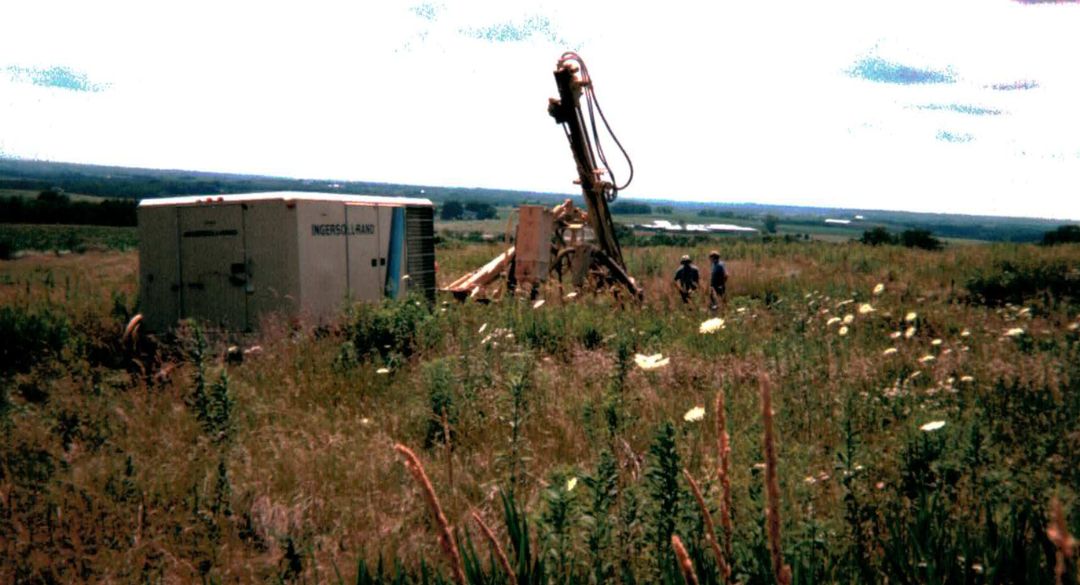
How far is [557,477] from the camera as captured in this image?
3523mm

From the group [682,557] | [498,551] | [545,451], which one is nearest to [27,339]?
[545,451]

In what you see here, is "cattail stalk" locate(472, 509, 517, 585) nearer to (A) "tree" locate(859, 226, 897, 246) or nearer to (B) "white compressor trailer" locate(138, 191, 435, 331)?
(B) "white compressor trailer" locate(138, 191, 435, 331)

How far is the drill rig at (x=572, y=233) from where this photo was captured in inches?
551

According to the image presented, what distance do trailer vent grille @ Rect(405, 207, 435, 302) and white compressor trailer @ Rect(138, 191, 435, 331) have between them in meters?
1.31

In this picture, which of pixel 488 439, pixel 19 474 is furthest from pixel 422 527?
pixel 19 474

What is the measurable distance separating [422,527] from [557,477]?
111cm

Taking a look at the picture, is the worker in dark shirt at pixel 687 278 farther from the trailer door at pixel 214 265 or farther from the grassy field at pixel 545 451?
the trailer door at pixel 214 265

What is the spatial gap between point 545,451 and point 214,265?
7.18 meters

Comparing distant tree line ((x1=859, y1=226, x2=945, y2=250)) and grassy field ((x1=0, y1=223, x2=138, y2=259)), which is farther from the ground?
distant tree line ((x1=859, y1=226, x2=945, y2=250))

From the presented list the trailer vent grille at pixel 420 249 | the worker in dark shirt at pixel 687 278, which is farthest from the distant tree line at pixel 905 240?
the trailer vent grille at pixel 420 249

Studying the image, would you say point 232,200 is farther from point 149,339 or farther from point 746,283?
point 746,283

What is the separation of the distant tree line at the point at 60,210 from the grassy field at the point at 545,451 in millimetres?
67604

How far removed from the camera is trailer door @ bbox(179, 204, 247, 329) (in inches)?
421

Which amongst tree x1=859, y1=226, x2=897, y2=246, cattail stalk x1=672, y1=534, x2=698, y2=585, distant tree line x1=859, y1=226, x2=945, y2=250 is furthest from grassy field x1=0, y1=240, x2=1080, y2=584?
distant tree line x1=859, y1=226, x2=945, y2=250
